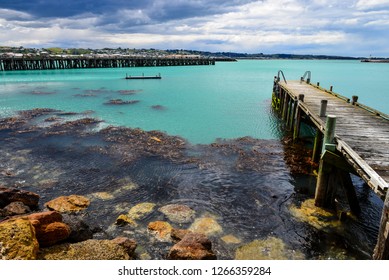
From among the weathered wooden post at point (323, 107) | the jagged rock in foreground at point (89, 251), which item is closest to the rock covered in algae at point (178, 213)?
the jagged rock in foreground at point (89, 251)

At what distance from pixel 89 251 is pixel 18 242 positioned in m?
1.66

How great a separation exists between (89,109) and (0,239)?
25.3 meters

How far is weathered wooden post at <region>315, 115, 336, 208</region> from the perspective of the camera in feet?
32.0

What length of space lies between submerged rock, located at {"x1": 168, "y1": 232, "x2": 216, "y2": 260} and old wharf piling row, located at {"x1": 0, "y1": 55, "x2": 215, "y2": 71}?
79.6m

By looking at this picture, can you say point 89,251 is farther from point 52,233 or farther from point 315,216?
point 315,216

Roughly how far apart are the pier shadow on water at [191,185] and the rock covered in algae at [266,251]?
30 mm

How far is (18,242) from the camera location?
601 cm

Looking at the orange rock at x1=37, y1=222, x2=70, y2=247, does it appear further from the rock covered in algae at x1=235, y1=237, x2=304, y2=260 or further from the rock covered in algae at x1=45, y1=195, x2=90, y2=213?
the rock covered in algae at x1=235, y1=237, x2=304, y2=260

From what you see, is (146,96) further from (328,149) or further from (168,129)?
(328,149)

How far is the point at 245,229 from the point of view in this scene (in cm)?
941

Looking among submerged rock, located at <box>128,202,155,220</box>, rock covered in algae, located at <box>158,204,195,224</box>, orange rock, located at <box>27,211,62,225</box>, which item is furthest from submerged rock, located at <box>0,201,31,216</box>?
rock covered in algae, located at <box>158,204,195,224</box>

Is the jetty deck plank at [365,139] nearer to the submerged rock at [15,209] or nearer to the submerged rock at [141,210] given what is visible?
the submerged rock at [141,210]

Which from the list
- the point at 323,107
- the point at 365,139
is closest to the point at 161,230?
the point at 365,139

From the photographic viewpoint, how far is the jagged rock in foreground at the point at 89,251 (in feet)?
22.2
